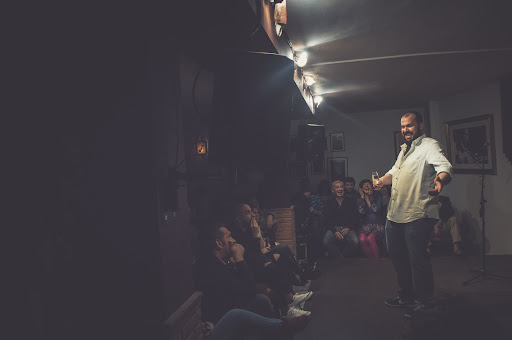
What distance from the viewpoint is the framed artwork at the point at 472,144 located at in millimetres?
5116

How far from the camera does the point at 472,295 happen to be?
11.2 ft

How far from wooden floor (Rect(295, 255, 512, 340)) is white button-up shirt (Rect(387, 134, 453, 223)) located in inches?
31.7

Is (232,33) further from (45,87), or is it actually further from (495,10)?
(495,10)

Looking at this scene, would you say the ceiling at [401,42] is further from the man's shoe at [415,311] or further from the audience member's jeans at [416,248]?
the man's shoe at [415,311]

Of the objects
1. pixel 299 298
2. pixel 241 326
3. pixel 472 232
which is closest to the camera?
pixel 241 326

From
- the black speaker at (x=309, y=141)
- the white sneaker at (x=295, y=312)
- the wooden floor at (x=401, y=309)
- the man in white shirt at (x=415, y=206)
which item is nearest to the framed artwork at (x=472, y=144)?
Result: the wooden floor at (x=401, y=309)

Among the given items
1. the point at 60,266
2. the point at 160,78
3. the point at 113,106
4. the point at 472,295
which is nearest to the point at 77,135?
the point at 113,106

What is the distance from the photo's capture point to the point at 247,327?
2193mm

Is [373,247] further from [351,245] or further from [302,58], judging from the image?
[302,58]

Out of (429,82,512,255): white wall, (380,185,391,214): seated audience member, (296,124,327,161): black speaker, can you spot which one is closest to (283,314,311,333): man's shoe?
(296,124,327,161): black speaker

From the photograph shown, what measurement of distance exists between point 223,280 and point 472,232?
484 cm

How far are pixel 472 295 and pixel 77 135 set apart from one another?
3.56 metres

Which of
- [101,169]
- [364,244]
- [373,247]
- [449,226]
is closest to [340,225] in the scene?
[364,244]

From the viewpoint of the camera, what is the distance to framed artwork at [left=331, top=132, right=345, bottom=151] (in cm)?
730
